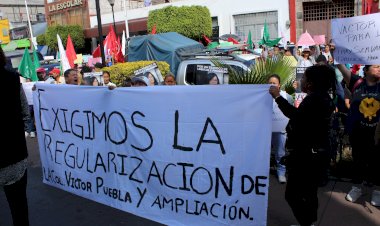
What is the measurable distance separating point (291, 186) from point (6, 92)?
2.63 meters

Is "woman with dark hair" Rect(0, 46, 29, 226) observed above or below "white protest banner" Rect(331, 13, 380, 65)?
below

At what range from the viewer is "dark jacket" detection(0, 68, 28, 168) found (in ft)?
A: 11.1

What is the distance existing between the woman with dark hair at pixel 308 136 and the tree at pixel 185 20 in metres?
20.4

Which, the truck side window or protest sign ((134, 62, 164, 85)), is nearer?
protest sign ((134, 62, 164, 85))

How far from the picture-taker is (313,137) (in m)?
3.36

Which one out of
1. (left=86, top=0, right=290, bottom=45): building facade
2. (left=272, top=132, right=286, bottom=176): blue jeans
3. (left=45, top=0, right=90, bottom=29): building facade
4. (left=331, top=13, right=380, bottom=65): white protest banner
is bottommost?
(left=272, top=132, right=286, bottom=176): blue jeans

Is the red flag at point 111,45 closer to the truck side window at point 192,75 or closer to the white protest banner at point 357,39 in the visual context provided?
the truck side window at point 192,75

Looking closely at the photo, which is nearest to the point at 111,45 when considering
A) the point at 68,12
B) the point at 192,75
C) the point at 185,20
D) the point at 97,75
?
the point at 97,75

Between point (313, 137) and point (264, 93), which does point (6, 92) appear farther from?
point (313, 137)

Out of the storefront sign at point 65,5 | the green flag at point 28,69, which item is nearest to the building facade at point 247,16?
the green flag at point 28,69

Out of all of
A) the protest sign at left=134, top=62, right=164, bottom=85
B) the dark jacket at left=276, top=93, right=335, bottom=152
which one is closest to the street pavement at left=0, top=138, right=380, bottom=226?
the dark jacket at left=276, top=93, right=335, bottom=152

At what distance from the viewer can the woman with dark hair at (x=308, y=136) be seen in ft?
10.9

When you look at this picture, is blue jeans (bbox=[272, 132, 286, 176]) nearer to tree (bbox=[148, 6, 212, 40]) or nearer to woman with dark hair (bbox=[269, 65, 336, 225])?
woman with dark hair (bbox=[269, 65, 336, 225])

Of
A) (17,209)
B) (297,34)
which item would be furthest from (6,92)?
(297,34)
